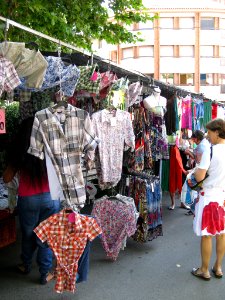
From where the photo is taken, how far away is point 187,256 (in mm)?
4816

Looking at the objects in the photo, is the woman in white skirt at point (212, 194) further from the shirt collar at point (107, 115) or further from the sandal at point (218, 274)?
the shirt collar at point (107, 115)

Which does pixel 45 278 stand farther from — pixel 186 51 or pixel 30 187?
pixel 186 51

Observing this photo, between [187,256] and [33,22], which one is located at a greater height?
[33,22]

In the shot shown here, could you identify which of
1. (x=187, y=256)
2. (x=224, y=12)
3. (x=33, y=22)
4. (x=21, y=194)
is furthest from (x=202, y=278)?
(x=224, y=12)

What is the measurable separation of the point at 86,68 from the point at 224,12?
3459cm

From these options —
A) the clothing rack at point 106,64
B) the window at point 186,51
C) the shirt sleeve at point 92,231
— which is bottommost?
the shirt sleeve at point 92,231

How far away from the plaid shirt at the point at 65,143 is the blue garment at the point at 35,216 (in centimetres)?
52

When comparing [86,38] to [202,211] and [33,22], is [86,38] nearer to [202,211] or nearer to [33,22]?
[33,22]

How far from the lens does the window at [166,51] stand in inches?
1299

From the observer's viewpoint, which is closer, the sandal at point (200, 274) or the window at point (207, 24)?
the sandal at point (200, 274)

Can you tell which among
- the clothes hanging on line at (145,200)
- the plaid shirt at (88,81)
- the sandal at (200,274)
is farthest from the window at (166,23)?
the sandal at (200,274)

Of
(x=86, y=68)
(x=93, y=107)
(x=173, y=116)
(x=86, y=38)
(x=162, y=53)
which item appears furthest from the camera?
(x=162, y=53)

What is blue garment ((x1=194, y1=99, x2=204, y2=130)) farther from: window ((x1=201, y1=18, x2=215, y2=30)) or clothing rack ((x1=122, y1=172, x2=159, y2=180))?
window ((x1=201, y1=18, x2=215, y2=30))

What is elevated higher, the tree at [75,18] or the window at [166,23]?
the window at [166,23]
